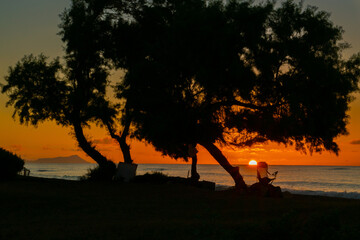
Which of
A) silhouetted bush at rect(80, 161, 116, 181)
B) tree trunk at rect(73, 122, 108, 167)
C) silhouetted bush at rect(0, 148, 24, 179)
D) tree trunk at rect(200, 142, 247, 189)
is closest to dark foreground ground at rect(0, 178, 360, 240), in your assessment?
silhouetted bush at rect(0, 148, 24, 179)

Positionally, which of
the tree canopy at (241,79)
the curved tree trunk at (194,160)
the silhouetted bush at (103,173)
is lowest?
the silhouetted bush at (103,173)

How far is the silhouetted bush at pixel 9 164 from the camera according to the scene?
2634 centimetres

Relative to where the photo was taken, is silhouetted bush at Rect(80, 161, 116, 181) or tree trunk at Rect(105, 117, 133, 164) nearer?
silhouetted bush at Rect(80, 161, 116, 181)

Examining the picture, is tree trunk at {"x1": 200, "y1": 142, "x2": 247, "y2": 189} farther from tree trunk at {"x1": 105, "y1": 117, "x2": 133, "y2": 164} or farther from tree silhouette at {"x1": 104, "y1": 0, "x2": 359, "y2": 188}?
tree trunk at {"x1": 105, "y1": 117, "x2": 133, "y2": 164}

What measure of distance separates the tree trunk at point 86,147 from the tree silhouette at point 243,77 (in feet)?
22.0

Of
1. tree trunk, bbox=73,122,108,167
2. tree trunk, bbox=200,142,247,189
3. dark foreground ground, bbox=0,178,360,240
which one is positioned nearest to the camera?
dark foreground ground, bbox=0,178,360,240

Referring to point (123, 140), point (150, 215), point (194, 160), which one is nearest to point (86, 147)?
Answer: point (123, 140)

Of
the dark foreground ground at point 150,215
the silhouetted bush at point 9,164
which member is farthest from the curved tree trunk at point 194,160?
the silhouetted bush at point 9,164

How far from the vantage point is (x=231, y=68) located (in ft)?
73.8

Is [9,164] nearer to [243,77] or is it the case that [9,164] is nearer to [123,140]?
[123,140]

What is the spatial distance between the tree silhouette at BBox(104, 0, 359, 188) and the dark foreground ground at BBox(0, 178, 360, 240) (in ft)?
14.2

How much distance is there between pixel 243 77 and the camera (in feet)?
75.6

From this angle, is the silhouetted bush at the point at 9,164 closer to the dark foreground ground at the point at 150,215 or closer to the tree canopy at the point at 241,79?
the dark foreground ground at the point at 150,215

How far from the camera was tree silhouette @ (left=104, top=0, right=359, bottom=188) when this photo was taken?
23.0m
